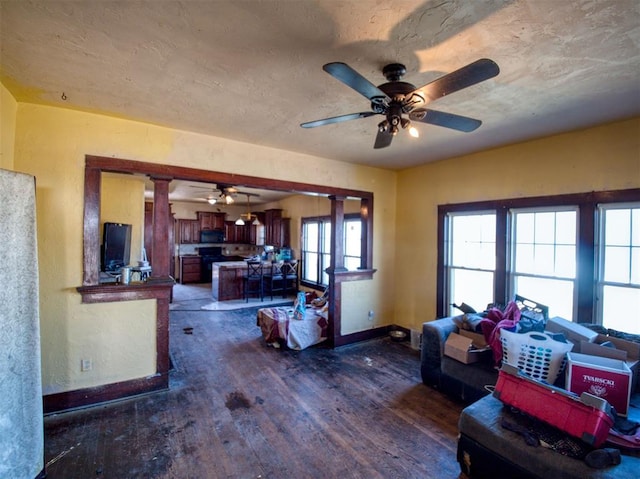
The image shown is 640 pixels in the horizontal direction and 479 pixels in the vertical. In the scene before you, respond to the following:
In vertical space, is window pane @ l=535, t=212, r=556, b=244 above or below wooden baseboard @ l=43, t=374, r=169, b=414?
A: above

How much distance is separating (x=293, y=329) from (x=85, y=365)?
2315mm

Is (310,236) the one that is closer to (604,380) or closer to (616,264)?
(616,264)

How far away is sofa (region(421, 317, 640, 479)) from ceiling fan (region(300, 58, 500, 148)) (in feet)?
6.29

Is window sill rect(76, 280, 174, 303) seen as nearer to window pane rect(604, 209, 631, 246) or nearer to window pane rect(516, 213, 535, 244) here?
window pane rect(516, 213, 535, 244)

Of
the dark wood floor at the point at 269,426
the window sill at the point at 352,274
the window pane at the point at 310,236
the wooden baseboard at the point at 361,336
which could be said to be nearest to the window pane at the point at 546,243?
the dark wood floor at the point at 269,426

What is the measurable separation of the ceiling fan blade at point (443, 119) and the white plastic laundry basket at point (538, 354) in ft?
5.51

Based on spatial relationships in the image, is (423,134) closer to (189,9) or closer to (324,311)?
(189,9)

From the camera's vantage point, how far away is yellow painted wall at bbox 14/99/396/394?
2.62 meters

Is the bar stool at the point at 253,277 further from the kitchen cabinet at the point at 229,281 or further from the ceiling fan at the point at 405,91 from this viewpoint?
the ceiling fan at the point at 405,91

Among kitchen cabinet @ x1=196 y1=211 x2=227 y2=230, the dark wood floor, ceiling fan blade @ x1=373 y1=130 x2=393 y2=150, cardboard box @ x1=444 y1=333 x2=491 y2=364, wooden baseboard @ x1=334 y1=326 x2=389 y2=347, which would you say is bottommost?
the dark wood floor

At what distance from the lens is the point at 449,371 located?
2.95 metres

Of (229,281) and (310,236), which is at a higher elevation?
(310,236)

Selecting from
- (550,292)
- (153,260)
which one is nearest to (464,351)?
A: (550,292)

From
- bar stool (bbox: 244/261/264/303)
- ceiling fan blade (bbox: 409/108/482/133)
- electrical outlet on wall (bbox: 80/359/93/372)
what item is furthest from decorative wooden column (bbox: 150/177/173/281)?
bar stool (bbox: 244/261/264/303)
